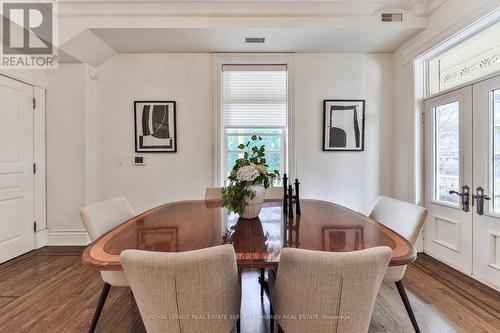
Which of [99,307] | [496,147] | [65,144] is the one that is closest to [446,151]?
[496,147]

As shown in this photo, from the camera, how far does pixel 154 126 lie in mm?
3256

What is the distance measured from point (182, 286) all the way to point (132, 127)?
2.93 metres

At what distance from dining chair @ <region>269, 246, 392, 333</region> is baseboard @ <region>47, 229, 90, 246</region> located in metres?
3.30

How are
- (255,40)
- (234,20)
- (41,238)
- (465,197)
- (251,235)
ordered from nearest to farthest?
(251,235), (465,197), (234,20), (255,40), (41,238)

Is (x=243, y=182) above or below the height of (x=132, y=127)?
below

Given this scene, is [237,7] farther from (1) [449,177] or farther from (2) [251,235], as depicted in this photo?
(1) [449,177]

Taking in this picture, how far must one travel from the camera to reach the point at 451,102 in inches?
99.0

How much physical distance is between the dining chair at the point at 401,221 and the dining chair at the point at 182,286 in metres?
1.12

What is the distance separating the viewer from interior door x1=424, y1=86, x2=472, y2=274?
235 centimetres

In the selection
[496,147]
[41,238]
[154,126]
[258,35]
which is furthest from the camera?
[154,126]

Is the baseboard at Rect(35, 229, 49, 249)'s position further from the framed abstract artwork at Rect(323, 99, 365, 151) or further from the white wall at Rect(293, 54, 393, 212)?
the framed abstract artwork at Rect(323, 99, 365, 151)

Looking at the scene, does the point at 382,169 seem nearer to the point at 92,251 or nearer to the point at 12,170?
the point at 92,251

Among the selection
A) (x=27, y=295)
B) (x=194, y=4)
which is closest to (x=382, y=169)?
(x=194, y=4)

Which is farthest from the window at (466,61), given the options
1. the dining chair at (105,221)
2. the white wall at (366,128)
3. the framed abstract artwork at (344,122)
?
the dining chair at (105,221)
